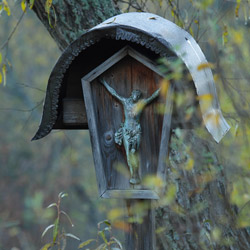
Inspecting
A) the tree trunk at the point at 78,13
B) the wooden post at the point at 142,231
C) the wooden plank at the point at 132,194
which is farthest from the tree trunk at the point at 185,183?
the wooden plank at the point at 132,194

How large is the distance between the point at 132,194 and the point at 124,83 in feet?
1.97

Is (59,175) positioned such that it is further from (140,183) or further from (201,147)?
(140,183)

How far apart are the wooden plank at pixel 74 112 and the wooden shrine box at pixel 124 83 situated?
2.1 inches

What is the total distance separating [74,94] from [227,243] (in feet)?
4.65

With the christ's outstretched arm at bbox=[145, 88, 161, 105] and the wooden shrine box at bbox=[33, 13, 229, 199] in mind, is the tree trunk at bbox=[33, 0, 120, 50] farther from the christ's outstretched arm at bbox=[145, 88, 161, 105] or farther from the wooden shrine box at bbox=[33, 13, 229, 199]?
the christ's outstretched arm at bbox=[145, 88, 161, 105]

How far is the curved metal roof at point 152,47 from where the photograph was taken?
98.3 inches

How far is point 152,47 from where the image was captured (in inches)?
101

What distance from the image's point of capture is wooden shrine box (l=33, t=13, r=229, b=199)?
102 inches

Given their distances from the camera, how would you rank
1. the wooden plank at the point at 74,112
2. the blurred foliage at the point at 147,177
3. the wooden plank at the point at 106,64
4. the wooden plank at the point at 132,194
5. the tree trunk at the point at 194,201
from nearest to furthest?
the wooden plank at the point at 132,194 < the wooden plank at the point at 106,64 < the wooden plank at the point at 74,112 < the blurred foliage at the point at 147,177 < the tree trunk at the point at 194,201

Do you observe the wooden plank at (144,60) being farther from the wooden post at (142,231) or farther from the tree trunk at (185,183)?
the tree trunk at (185,183)

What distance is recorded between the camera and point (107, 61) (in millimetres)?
2809

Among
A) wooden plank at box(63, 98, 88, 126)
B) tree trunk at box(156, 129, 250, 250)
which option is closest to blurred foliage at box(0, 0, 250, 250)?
tree trunk at box(156, 129, 250, 250)

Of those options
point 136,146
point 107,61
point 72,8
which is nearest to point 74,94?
point 107,61

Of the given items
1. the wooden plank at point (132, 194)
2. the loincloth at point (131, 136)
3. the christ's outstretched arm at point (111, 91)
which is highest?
the christ's outstretched arm at point (111, 91)
